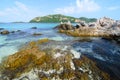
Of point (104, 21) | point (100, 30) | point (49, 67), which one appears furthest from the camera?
point (104, 21)

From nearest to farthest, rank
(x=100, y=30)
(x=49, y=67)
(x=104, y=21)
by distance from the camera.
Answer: (x=49, y=67) → (x=100, y=30) → (x=104, y=21)

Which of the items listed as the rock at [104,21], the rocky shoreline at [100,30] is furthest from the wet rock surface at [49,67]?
the rock at [104,21]

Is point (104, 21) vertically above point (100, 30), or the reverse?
point (104, 21)

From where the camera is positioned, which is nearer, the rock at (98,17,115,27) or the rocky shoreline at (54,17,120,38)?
the rocky shoreline at (54,17,120,38)

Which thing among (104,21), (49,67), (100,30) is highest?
(104,21)

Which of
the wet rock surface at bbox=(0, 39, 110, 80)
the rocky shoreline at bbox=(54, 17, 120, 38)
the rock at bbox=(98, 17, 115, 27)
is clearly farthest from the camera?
the rock at bbox=(98, 17, 115, 27)

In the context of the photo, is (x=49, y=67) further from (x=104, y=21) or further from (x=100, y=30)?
(x=104, y=21)

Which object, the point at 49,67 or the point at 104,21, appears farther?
the point at 104,21

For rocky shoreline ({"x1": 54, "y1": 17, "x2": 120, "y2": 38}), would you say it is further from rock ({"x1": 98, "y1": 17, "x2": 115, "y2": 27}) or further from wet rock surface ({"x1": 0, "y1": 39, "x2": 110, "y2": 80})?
wet rock surface ({"x1": 0, "y1": 39, "x2": 110, "y2": 80})

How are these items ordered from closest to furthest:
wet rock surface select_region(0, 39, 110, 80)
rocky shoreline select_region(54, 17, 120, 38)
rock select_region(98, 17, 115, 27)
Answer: wet rock surface select_region(0, 39, 110, 80)
rocky shoreline select_region(54, 17, 120, 38)
rock select_region(98, 17, 115, 27)

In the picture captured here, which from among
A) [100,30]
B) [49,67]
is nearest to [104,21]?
[100,30]

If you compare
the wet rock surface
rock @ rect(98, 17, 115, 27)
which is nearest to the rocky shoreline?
rock @ rect(98, 17, 115, 27)

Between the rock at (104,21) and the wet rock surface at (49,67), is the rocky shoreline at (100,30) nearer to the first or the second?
the rock at (104,21)

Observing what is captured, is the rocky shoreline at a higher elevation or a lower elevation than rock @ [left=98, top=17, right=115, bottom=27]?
lower
